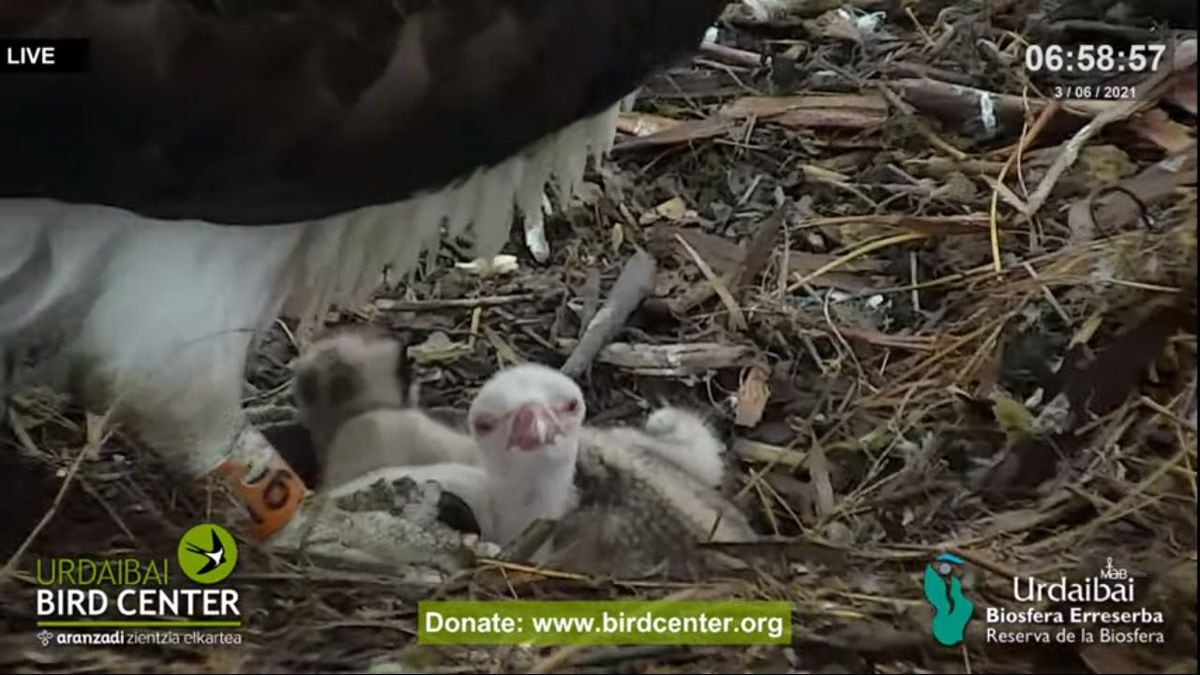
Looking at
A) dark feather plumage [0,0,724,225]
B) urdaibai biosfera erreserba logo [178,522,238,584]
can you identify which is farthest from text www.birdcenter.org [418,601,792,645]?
dark feather plumage [0,0,724,225]

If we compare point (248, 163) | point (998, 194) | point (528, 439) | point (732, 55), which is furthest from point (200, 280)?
point (998, 194)

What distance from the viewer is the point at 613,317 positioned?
96 centimetres

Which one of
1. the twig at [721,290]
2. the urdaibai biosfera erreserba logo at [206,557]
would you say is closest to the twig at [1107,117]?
the twig at [721,290]

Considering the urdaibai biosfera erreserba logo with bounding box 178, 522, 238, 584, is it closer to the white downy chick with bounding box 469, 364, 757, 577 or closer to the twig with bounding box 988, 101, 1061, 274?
the white downy chick with bounding box 469, 364, 757, 577

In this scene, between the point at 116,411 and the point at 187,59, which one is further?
the point at 116,411

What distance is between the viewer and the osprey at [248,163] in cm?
88

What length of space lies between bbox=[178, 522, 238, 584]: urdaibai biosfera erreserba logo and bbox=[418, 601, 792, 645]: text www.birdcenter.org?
120mm

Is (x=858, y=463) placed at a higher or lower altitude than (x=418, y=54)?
lower

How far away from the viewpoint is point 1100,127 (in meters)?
0.94

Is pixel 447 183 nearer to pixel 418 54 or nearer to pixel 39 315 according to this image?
pixel 418 54

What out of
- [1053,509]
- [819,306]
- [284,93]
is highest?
[284,93]

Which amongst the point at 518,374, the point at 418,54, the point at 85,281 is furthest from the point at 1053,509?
the point at 85,281

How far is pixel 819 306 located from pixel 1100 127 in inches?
6.8

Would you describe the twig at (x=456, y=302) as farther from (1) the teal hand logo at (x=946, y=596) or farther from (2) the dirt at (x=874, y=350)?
(1) the teal hand logo at (x=946, y=596)
